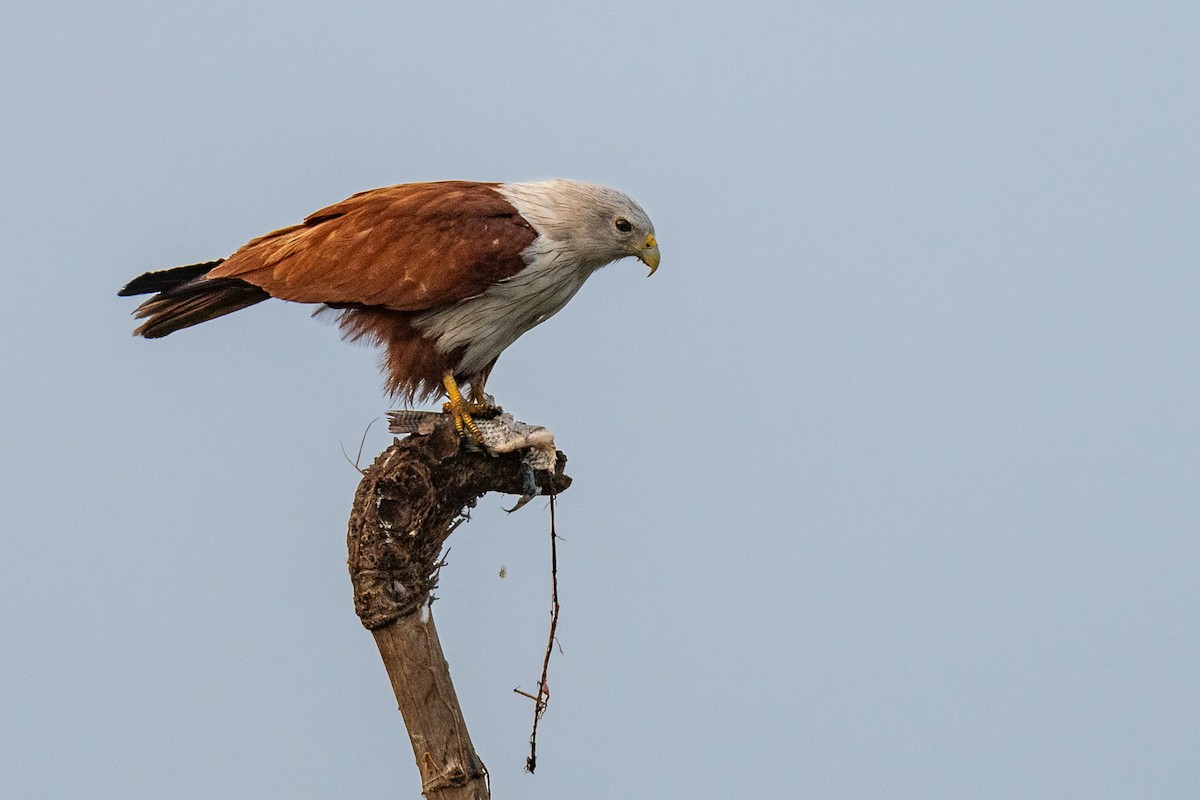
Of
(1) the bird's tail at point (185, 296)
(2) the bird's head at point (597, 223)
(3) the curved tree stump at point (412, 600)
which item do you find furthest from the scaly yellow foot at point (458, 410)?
(1) the bird's tail at point (185, 296)

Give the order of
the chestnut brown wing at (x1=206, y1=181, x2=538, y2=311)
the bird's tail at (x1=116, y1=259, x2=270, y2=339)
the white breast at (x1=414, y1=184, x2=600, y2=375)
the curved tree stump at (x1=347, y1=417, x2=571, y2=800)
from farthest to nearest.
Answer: the bird's tail at (x1=116, y1=259, x2=270, y2=339) < the white breast at (x1=414, y1=184, x2=600, y2=375) < the chestnut brown wing at (x1=206, y1=181, x2=538, y2=311) < the curved tree stump at (x1=347, y1=417, x2=571, y2=800)

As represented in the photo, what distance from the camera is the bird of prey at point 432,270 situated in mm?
4488

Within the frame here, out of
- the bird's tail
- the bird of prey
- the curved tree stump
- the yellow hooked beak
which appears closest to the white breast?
the bird of prey

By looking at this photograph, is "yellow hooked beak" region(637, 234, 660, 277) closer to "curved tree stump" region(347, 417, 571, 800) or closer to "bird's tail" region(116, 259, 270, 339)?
"curved tree stump" region(347, 417, 571, 800)

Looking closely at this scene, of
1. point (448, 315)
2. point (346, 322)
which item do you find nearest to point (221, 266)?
point (346, 322)

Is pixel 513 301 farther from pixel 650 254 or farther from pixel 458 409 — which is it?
pixel 650 254

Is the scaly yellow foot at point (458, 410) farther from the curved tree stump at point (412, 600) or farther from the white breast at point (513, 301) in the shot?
the curved tree stump at point (412, 600)

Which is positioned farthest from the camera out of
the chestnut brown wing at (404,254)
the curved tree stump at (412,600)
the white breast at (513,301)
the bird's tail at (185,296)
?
the bird's tail at (185,296)

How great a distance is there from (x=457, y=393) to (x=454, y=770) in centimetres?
131

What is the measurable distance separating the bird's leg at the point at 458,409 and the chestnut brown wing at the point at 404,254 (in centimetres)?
31

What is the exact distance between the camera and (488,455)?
460 centimetres

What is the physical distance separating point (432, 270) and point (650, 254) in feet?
2.77

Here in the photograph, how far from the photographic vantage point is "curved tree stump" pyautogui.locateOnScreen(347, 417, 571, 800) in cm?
426

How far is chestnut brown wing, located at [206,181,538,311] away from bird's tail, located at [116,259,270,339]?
93 mm
